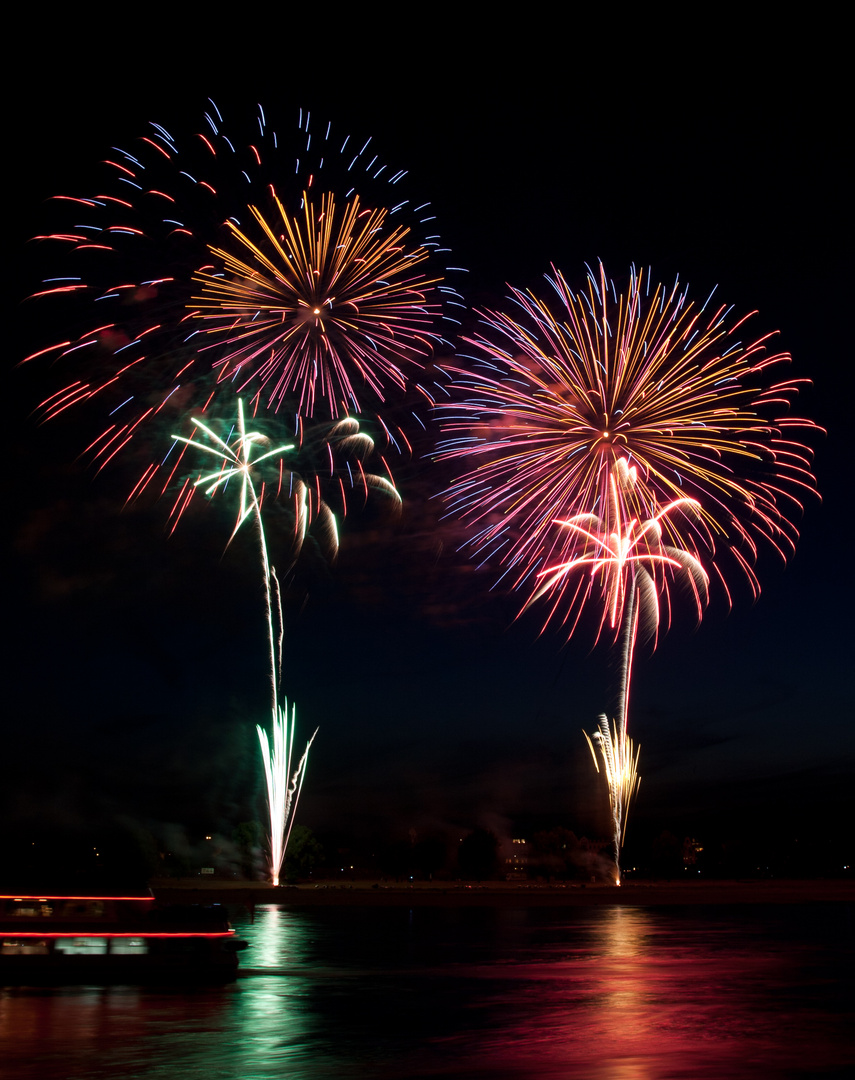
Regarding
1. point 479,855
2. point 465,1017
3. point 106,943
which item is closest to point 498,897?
point 106,943

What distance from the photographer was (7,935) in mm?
17047

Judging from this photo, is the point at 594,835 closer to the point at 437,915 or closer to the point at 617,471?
the point at 437,915

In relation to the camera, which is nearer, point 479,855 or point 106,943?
point 106,943

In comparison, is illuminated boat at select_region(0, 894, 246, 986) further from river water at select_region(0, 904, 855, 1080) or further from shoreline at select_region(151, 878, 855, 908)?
shoreline at select_region(151, 878, 855, 908)

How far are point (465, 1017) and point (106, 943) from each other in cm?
706

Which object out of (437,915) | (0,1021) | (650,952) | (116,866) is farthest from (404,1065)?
(437,915)

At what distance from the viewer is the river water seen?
405 inches

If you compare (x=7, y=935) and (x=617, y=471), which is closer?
(x=7, y=935)

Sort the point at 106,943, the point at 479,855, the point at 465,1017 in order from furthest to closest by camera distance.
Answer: the point at 479,855
the point at 106,943
the point at 465,1017

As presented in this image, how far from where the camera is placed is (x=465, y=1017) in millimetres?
13523

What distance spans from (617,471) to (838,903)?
38507 mm

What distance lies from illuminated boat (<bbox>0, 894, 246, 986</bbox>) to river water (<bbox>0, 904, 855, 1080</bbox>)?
52 centimetres

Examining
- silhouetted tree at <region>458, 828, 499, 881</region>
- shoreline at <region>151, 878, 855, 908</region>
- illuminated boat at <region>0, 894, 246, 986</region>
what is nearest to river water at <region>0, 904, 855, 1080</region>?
illuminated boat at <region>0, 894, 246, 986</region>

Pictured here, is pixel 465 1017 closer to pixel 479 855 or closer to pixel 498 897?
pixel 498 897
